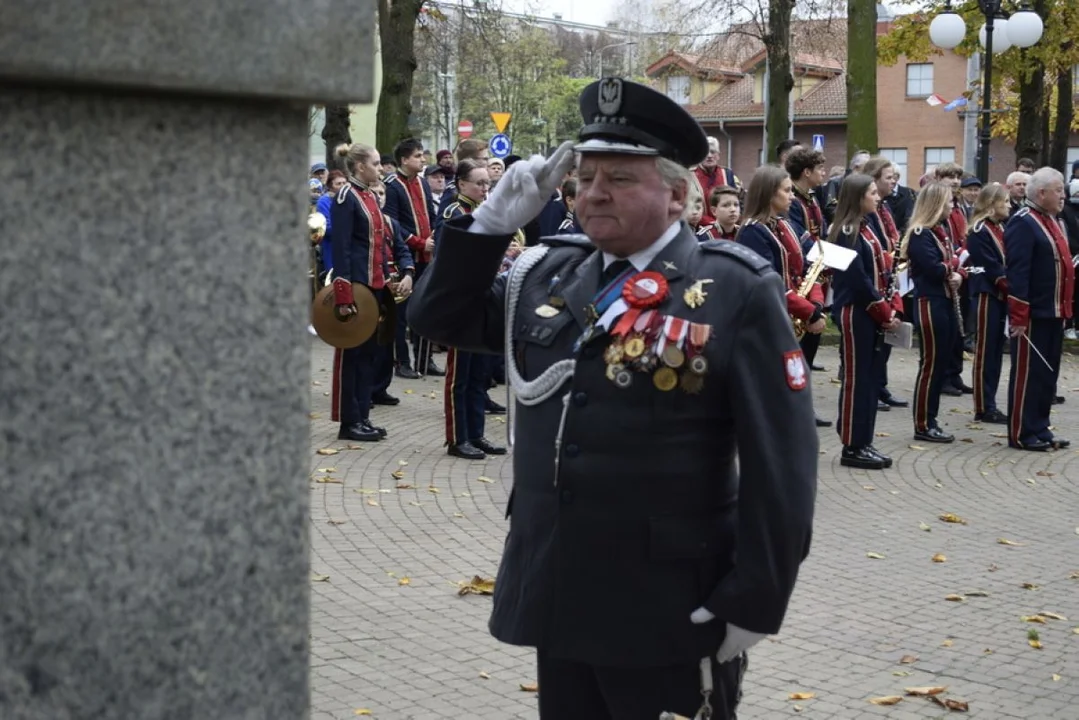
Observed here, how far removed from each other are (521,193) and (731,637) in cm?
103

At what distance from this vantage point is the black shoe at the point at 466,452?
33.6ft

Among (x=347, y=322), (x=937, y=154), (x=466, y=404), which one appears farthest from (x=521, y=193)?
(x=937, y=154)

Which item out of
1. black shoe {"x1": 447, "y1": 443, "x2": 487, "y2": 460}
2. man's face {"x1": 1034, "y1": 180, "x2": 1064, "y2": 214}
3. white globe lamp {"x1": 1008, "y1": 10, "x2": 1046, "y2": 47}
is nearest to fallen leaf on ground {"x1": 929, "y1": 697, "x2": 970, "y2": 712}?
black shoe {"x1": 447, "y1": 443, "x2": 487, "y2": 460}

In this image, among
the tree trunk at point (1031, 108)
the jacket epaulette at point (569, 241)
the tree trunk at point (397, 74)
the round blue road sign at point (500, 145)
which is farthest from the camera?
the round blue road sign at point (500, 145)

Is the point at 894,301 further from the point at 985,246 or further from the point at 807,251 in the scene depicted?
the point at 985,246

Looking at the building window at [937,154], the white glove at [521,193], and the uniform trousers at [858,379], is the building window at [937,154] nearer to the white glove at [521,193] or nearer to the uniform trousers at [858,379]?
the uniform trousers at [858,379]

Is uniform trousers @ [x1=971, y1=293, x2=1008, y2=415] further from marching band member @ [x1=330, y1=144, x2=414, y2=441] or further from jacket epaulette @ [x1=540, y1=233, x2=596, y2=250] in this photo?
jacket epaulette @ [x1=540, y1=233, x2=596, y2=250]

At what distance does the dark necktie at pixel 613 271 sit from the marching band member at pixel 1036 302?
29.3ft

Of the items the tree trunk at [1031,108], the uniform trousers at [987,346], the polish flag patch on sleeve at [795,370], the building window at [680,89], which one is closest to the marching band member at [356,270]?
the uniform trousers at [987,346]

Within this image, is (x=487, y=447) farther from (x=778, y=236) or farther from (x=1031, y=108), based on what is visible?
(x=1031, y=108)

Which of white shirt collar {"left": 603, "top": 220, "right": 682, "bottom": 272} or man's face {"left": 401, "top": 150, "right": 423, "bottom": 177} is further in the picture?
man's face {"left": 401, "top": 150, "right": 423, "bottom": 177}

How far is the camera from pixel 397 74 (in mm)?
24922

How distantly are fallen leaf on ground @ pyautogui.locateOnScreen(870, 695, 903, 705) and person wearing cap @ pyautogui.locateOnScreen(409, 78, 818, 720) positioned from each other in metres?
2.41

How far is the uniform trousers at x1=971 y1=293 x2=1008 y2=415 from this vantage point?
12773 millimetres
